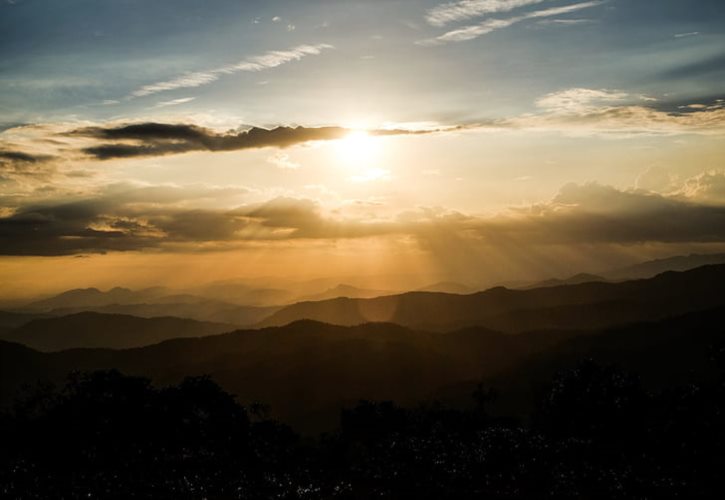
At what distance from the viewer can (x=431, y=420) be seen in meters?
108

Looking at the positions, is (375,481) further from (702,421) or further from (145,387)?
(145,387)

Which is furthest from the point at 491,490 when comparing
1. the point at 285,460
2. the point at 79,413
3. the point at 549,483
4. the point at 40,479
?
the point at 79,413

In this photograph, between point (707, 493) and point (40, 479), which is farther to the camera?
point (40, 479)

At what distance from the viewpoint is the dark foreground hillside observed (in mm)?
51188

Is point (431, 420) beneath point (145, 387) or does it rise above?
beneath

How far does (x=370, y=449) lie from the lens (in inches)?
3159

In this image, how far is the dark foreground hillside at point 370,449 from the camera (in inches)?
2015

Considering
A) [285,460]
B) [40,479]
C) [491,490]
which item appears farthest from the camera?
[285,460]

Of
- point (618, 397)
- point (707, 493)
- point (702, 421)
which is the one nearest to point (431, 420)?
point (618, 397)

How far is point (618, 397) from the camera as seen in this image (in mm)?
97375

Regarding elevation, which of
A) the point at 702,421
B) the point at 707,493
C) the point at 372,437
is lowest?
the point at 372,437

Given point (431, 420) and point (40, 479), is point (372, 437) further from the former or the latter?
point (40, 479)

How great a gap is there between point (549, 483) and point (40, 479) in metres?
44.2

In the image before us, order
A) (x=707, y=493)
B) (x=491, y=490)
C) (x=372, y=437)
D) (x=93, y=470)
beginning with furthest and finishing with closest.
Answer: (x=372, y=437) < (x=93, y=470) < (x=491, y=490) < (x=707, y=493)
